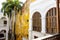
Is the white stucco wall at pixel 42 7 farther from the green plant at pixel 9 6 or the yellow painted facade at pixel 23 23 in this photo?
the green plant at pixel 9 6

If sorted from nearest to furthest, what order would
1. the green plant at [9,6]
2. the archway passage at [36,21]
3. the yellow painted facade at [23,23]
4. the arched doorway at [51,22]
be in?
the arched doorway at [51,22] < the archway passage at [36,21] < the yellow painted facade at [23,23] < the green plant at [9,6]

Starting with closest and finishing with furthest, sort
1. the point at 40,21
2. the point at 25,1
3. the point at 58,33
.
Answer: the point at 58,33 → the point at 40,21 → the point at 25,1

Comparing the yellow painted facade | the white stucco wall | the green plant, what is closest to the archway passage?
the white stucco wall

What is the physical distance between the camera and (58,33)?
3.44 m

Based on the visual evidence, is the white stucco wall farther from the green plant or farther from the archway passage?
the green plant

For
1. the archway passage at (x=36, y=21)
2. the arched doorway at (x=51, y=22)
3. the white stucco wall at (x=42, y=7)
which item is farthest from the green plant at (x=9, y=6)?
the arched doorway at (x=51, y=22)

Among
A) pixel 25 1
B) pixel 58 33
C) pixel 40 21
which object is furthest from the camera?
pixel 25 1

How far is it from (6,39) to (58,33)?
5.31 feet

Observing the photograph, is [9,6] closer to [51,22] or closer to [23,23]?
[23,23]

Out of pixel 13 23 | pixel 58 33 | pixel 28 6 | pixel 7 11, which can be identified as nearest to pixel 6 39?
pixel 13 23

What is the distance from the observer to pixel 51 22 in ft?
11.5

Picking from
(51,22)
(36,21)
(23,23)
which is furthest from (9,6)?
(51,22)

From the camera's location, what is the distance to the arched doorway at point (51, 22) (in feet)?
11.4

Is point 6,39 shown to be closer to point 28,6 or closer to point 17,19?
point 17,19
